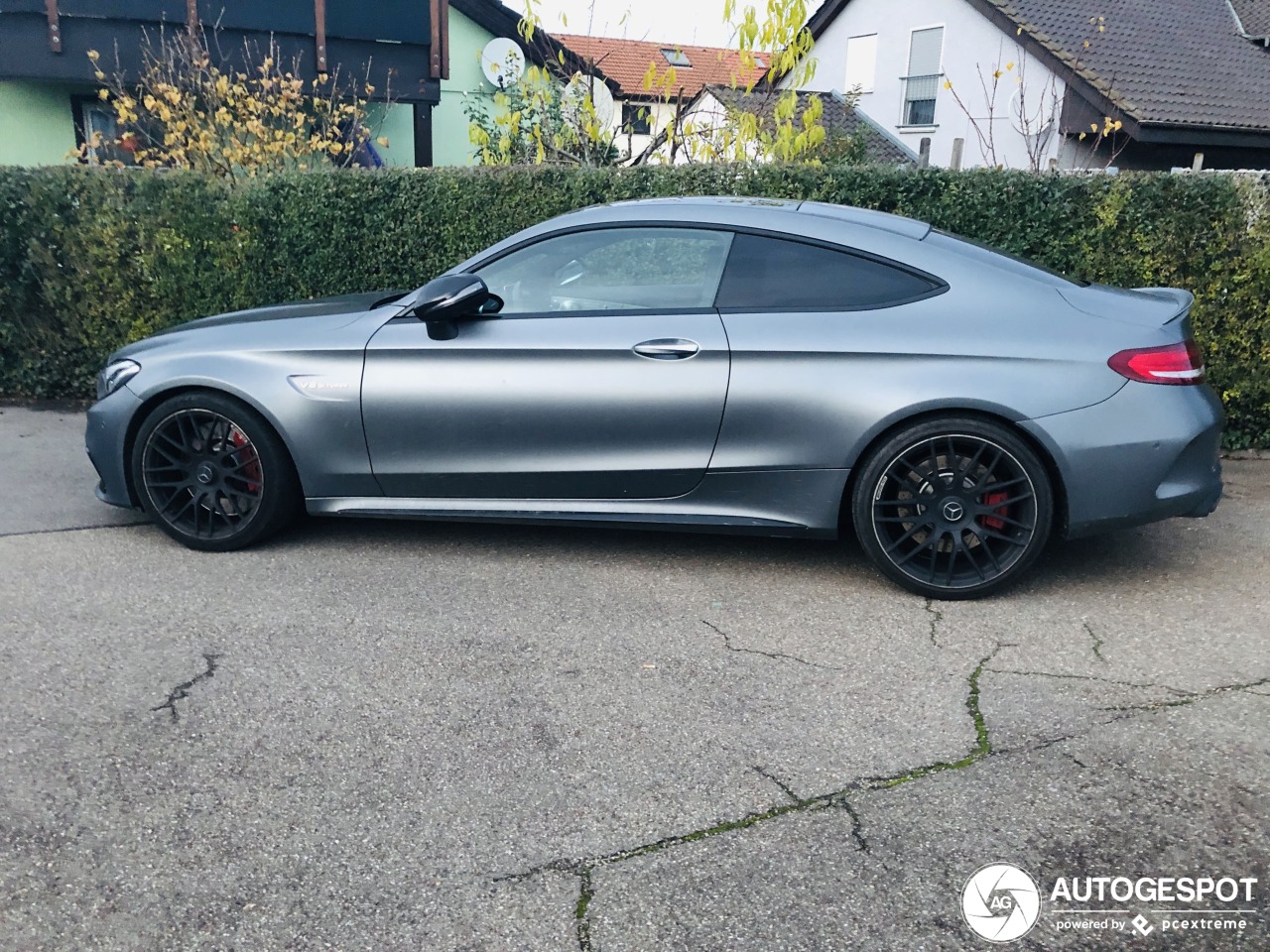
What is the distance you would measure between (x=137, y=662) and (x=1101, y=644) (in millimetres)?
3442

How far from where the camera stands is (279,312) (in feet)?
17.8

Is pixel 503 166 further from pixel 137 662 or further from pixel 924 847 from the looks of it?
pixel 924 847

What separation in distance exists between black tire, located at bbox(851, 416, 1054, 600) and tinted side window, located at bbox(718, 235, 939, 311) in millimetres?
591

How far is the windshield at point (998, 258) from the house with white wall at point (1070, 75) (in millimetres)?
12350

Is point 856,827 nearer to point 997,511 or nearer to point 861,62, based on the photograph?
A: point 997,511

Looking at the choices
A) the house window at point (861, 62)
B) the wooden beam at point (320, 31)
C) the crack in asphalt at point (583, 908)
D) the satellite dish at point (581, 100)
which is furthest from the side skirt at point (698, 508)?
the house window at point (861, 62)

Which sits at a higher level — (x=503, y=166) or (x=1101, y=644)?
(x=503, y=166)

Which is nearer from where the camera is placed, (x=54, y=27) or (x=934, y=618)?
(x=934, y=618)

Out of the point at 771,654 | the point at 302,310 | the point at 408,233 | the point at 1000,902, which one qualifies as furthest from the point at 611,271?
the point at 408,233

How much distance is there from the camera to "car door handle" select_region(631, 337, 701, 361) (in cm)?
468

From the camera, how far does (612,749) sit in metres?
3.40

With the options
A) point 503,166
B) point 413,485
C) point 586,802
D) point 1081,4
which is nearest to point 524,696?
point 586,802

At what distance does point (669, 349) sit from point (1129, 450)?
1832 mm

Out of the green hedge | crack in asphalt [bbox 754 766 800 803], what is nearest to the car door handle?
crack in asphalt [bbox 754 766 800 803]
